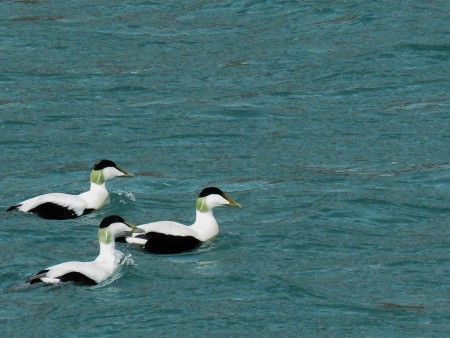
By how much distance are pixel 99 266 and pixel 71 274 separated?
1.74 feet

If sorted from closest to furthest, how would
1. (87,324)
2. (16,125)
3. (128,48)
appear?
1. (87,324)
2. (16,125)
3. (128,48)

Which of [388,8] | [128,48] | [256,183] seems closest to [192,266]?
[256,183]

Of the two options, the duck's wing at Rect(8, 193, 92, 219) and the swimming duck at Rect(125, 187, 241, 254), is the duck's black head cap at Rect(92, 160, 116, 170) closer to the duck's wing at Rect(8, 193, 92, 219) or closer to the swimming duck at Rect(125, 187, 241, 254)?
the duck's wing at Rect(8, 193, 92, 219)

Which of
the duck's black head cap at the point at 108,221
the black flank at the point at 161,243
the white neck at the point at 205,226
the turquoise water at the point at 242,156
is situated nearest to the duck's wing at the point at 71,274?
the turquoise water at the point at 242,156

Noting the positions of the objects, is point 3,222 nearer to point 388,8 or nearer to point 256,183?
point 256,183

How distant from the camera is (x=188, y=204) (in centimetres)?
1744

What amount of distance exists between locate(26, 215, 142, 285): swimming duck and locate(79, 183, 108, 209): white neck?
1.52m

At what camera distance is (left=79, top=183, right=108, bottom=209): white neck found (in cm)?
1705

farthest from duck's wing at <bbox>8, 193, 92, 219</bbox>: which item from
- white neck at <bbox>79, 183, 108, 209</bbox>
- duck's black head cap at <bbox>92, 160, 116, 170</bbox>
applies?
duck's black head cap at <bbox>92, 160, 116, 170</bbox>

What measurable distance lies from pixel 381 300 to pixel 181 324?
1.91m

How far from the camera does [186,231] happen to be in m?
15.8

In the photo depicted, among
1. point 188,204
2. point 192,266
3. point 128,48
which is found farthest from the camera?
point 128,48

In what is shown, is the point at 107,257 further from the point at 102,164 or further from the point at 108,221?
the point at 102,164

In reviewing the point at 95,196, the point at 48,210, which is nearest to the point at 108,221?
the point at 48,210
